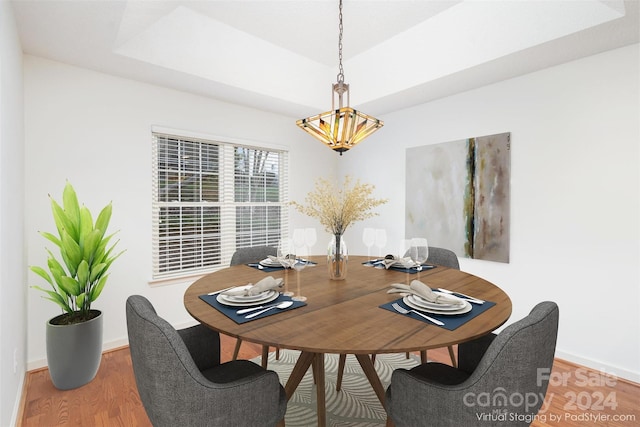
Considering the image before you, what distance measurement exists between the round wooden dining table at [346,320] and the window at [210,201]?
1.57 metres

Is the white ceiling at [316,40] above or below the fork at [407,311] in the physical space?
above

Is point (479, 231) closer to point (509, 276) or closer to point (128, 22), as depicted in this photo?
point (509, 276)

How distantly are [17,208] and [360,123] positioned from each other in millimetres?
2245

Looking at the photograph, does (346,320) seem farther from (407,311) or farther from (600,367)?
(600,367)

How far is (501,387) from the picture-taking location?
99cm

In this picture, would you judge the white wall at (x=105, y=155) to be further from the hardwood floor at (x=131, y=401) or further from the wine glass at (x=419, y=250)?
the wine glass at (x=419, y=250)

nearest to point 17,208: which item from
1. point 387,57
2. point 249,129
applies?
point 249,129

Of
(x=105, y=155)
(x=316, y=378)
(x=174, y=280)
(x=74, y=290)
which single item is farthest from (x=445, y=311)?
(x=105, y=155)

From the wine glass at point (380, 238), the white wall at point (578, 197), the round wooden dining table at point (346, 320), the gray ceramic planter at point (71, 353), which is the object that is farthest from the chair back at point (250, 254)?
the white wall at point (578, 197)

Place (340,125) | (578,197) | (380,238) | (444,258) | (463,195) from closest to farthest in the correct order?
(340,125) → (380,238) → (444,258) → (578,197) → (463,195)

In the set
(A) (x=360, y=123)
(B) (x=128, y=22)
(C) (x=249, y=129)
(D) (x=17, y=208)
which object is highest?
(B) (x=128, y=22)

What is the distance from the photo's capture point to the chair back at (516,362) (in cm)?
97

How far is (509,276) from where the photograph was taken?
2.91m

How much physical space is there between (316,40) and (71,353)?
3.18 meters
